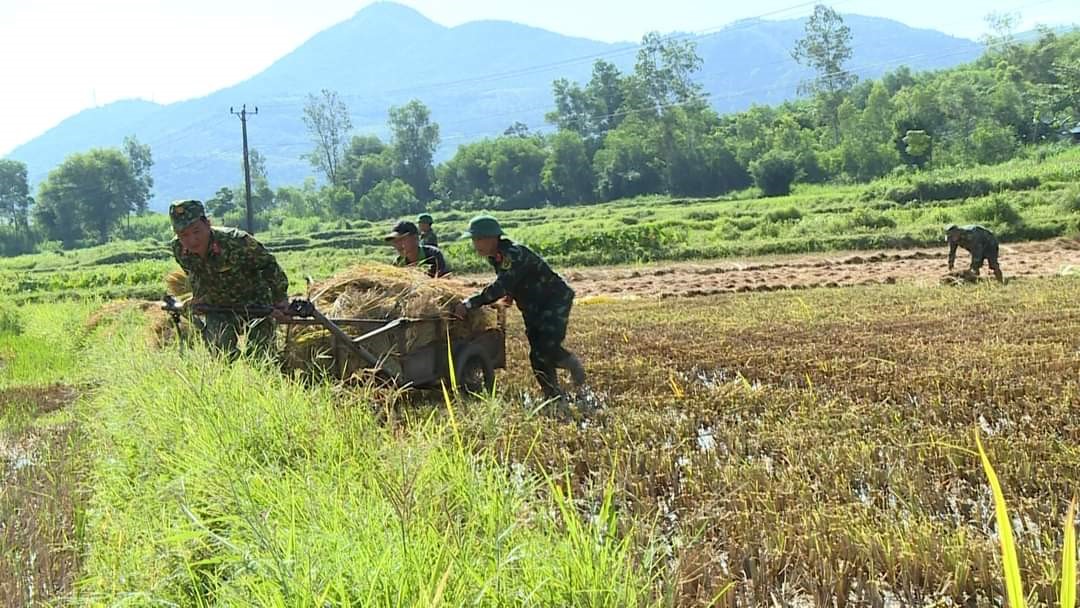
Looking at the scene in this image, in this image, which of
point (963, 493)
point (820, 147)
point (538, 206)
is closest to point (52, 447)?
point (963, 493)

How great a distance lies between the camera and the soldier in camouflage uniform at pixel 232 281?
5.23m

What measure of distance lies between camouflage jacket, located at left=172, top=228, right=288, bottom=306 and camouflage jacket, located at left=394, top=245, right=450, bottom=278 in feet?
5.17

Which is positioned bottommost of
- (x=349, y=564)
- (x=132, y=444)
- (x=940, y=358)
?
(x=940, y=358)

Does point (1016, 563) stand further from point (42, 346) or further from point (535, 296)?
point (42, 346)

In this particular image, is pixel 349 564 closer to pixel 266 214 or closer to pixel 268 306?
pixel 268 306

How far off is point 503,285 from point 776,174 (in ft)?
163

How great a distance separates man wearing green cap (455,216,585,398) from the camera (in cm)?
548

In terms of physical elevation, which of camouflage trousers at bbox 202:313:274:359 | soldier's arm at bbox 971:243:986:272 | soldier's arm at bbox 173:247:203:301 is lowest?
soldier's arm at bbox 971:243:986:272

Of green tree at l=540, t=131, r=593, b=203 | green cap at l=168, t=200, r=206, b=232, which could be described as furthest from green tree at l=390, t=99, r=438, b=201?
green cap at l=168, t=200, r=206, b=232

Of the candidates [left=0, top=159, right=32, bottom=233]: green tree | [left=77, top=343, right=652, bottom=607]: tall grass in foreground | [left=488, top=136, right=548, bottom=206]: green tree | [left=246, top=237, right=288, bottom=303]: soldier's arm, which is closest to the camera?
[left=77, top=343, right=652, bottom=607]: tall grass in foreground

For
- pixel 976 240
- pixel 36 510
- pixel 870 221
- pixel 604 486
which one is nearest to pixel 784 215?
pixel 870 221

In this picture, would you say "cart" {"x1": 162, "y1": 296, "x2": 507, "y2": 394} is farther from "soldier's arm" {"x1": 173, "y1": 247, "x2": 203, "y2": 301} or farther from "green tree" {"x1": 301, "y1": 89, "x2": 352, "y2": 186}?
"green tree" {"x1": 301, "y1": 89, "x2": 352, "y2": 186}

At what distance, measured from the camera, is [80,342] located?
9992mm

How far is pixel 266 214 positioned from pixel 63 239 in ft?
55.9
